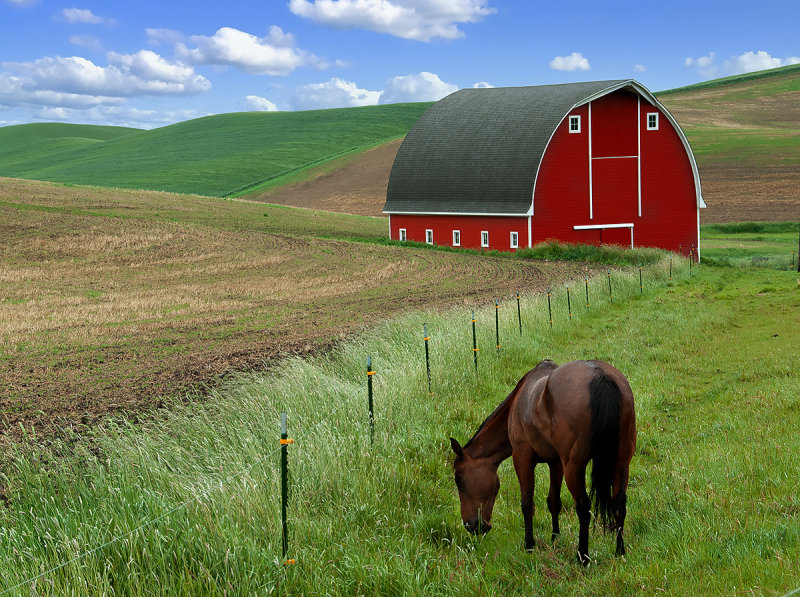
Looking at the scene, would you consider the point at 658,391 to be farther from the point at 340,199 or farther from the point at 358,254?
the point at 340,199

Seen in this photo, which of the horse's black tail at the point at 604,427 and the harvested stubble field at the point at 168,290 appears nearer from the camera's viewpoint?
the horse's black tail at the point at 604,427

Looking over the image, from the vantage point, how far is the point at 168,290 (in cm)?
2738

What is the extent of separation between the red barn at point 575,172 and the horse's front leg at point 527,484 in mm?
31880

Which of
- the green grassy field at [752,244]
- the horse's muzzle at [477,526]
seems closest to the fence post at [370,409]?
the horse's muzzle at [477,526]

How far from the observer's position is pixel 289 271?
33188 mm

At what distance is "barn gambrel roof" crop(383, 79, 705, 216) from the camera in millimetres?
37969

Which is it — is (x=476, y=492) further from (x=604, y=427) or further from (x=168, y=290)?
(x=168, y=290)

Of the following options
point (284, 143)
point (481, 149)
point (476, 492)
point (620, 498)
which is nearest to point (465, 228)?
point (481, 149)

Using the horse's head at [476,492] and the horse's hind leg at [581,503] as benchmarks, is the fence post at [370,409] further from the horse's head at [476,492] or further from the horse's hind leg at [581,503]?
the horse's hind leg at [581,503]

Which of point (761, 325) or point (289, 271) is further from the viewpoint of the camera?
point (289, 271)

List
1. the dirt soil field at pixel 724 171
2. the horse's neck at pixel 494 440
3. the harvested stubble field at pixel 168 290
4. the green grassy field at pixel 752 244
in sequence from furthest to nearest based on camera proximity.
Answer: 1. the dirt soil field at pixel 724 171
2. the green grassy field at pixel 752 244
3. the harvested stubble field at pixel 168 290
4. the horse's neck at pixel 494 440

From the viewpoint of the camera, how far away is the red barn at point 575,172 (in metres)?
38.0

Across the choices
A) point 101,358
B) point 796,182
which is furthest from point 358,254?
point 796,182

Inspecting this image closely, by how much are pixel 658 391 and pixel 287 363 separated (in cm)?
615
